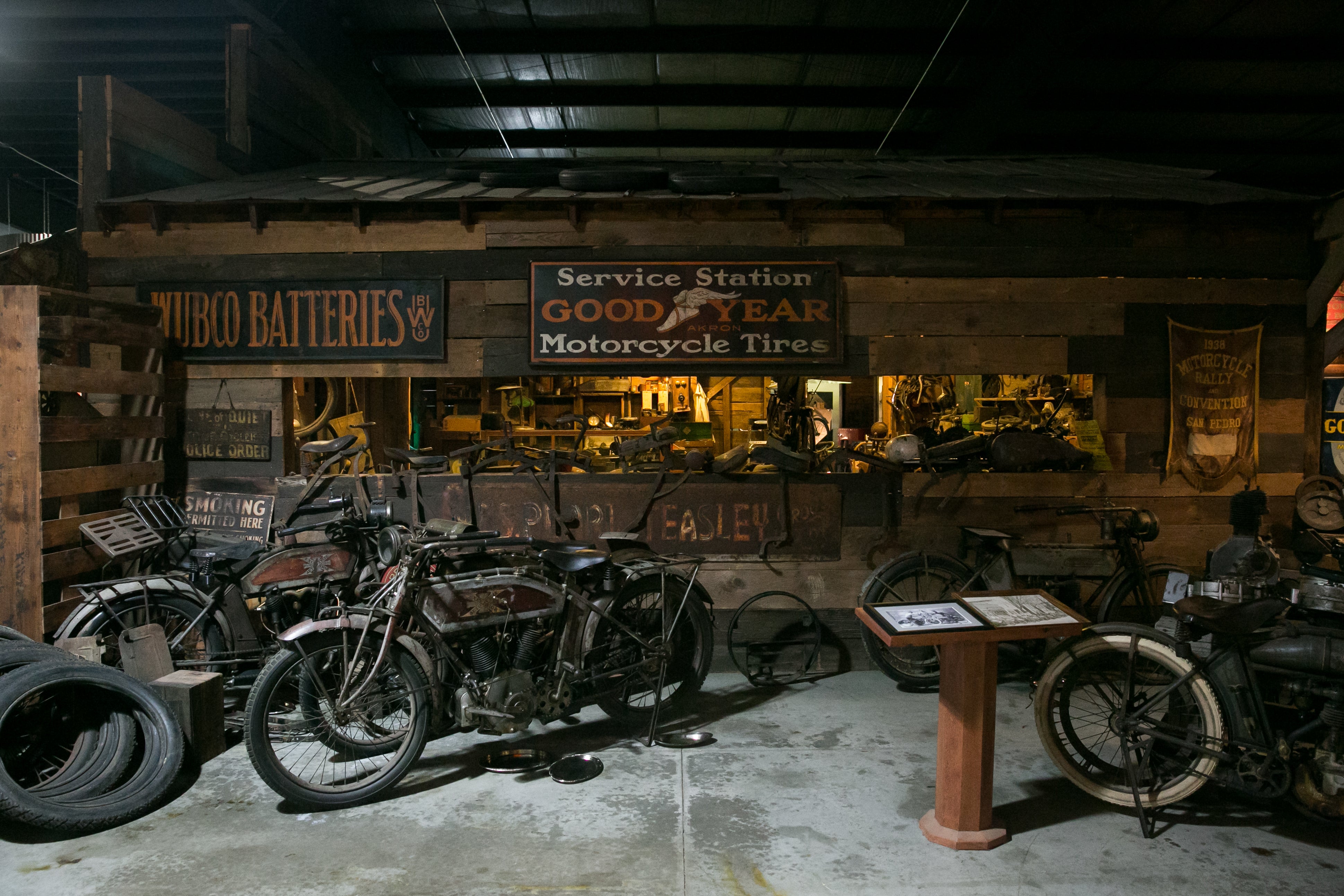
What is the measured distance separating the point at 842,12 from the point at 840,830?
7.73 m

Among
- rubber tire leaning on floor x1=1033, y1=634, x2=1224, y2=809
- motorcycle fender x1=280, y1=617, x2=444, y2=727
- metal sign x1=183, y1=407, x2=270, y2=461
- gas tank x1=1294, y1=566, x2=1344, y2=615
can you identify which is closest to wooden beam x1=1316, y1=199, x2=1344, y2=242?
gas tank x1=1294, y1=566, x2=1344, y2=615

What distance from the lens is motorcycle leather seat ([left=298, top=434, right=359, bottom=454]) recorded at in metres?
5.45

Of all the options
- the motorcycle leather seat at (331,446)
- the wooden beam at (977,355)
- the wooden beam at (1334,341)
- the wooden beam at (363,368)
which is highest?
the wooden beam at (1334,341)

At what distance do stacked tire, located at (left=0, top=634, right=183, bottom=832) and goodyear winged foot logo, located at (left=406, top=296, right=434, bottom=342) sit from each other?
10.2ft

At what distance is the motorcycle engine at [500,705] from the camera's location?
3.94m

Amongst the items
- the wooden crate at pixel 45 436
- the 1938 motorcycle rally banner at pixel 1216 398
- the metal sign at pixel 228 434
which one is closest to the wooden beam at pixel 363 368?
the metal sign at pixel 228 434

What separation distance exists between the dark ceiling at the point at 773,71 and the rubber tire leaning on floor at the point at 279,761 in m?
6.82

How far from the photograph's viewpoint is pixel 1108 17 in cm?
654

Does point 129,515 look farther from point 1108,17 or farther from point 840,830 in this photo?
point 1108,17

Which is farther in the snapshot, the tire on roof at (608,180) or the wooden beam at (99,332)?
the tire on roof at (608,180)

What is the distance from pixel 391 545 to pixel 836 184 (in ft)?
16.0

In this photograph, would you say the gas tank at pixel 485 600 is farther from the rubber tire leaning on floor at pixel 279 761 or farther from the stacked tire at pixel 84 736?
the stacked tire at pixel 84 736

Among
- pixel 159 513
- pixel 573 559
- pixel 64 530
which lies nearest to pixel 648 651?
pixel 573 559

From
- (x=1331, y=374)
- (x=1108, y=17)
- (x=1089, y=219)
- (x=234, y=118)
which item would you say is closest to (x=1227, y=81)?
(x=1108, y=17)
